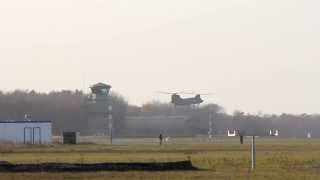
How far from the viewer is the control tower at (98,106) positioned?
570ft

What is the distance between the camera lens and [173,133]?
175 m

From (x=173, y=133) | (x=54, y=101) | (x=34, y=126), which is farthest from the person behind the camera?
(x=54, y=101)

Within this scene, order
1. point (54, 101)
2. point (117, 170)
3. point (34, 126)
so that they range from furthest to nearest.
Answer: point (54, 101)
point (34, 126)
point (117, 170)

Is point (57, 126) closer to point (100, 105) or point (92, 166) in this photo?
point (100, 105)

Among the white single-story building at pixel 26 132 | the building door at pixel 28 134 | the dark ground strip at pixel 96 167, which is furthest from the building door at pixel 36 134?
the dark ground strip at pixel 96 167

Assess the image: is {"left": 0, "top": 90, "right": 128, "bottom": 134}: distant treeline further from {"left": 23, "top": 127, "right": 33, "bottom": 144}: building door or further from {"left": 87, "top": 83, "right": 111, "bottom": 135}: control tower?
{"left": 23, "top": 127, "right": 33, "bottom": 144}: building door

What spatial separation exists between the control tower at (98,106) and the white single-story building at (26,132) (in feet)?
227

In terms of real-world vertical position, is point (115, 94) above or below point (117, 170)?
above

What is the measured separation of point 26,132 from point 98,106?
73467 mm

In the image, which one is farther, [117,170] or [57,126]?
[57,126]

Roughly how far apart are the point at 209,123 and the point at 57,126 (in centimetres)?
3273

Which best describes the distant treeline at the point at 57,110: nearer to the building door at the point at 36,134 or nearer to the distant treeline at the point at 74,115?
the distant treeline at the point at 74,115

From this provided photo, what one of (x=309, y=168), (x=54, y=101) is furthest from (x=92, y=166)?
(x=54, y=101)

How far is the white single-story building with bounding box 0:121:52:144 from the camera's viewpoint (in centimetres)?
10094
